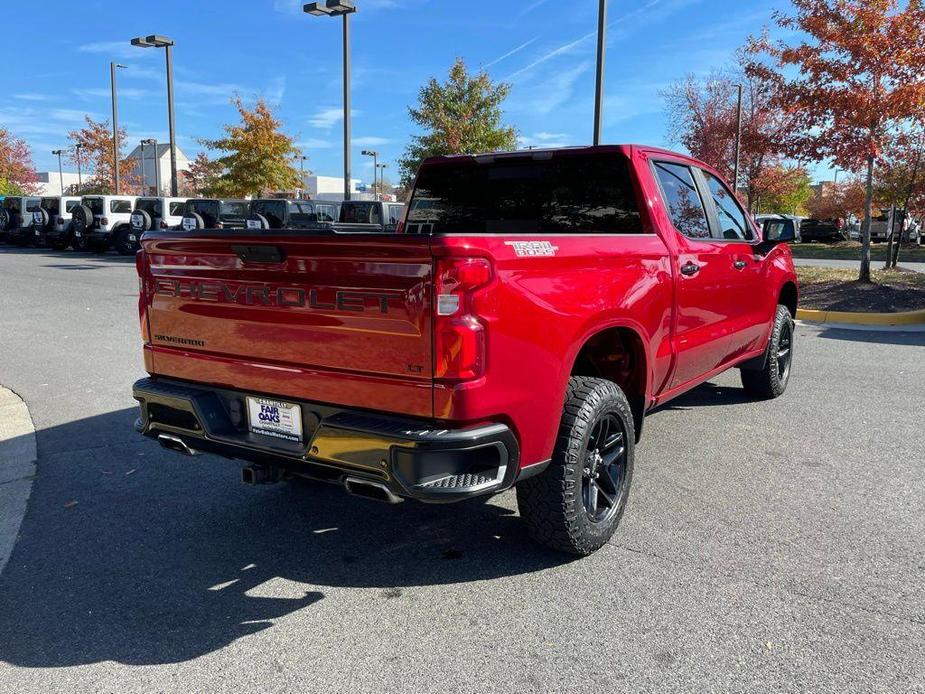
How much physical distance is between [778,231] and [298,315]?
411 centimetres

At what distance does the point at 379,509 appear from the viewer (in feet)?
13.5

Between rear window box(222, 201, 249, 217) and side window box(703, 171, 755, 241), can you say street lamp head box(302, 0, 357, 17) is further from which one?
side window box(703, 171, 755, 241)

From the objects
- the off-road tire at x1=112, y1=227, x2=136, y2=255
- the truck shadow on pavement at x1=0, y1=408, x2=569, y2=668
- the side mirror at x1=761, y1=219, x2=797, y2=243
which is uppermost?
the side mirror at x1=761, y1=219, x2=797, y2=243

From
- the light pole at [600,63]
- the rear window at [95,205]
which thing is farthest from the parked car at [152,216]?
the light pole at [600,63]

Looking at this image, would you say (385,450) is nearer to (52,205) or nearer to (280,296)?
(280,296)

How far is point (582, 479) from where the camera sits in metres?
3.35

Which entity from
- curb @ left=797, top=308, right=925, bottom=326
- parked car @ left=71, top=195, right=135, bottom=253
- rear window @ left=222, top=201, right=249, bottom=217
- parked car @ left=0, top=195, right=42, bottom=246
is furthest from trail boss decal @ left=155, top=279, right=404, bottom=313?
parked car @ left=0, top=195, right=42, bottom=246

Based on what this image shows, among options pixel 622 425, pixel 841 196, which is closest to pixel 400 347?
pixel 622 425

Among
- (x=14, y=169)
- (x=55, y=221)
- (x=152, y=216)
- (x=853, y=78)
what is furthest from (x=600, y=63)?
(x=14, y=169)

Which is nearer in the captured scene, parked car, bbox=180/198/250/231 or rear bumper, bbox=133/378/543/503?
rear bumper, bbox=133/378/543/503

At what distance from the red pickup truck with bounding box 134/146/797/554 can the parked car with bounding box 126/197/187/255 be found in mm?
20402

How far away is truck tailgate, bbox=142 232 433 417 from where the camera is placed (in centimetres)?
273

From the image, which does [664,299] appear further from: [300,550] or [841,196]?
[841,196]

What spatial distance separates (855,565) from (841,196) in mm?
36666
